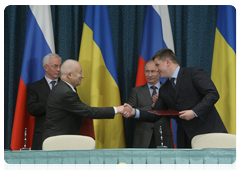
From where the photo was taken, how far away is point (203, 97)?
9.13ft

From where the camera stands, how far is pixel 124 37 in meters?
4.46

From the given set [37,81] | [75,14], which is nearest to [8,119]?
[37,81]

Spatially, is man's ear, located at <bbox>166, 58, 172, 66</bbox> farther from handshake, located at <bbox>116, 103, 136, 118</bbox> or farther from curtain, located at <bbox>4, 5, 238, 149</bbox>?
curtain, located at <bbox>4, 5, 238, 149</bbox>

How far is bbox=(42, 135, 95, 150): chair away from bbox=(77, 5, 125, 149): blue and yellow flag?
4.62 ft

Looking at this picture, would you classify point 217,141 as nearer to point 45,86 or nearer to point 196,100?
point 196,100

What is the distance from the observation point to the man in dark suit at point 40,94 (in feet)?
11.1

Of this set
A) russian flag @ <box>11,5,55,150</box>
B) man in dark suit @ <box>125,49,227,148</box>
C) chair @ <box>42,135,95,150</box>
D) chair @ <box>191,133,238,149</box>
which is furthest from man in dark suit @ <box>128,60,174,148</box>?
russian flag @ <box>11,5,55,150</box>

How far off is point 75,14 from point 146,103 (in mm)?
1927

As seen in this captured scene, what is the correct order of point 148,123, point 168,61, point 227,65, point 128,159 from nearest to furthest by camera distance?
point 128,159 < point 168,61 < point 148,123 < point 227,65

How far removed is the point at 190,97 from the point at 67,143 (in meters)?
1.33

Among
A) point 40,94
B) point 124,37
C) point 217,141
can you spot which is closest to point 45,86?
point 40,94

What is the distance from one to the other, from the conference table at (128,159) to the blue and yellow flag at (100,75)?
1.92 meters
